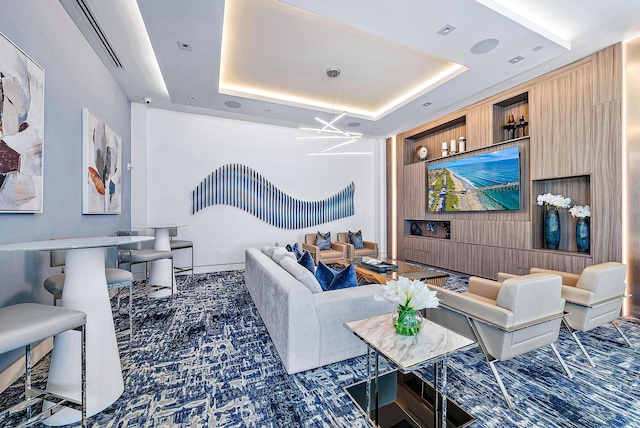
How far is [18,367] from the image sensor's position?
2.04 meters

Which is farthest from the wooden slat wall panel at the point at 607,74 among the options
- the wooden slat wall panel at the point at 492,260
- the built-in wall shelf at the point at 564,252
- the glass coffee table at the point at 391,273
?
the glass coffee table at the point at 391,273

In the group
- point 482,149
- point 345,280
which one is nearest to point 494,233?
point 482,149

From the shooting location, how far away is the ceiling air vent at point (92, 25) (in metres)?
2.59

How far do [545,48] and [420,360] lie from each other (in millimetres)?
3948

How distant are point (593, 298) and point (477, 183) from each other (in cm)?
305

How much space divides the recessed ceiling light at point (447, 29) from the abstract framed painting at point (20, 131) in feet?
12.2

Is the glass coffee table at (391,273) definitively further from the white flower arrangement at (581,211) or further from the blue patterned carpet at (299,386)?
the white flower arrangement at (581,211)

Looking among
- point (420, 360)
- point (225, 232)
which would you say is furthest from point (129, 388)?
point (225, 232)

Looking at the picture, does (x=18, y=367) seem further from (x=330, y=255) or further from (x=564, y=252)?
(x=564, y=252)

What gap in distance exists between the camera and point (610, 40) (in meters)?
3.20

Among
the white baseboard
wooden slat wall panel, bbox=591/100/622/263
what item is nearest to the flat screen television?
wooden slat wall panel, bbox=591/100/622/263

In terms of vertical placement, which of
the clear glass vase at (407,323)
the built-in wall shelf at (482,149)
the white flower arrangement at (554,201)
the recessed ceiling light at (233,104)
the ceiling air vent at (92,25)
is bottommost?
the clear glass vase at (407,323)

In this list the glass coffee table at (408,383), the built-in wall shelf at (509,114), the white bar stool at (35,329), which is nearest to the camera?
the white bar stool at (35,329)

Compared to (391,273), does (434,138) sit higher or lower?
higher
